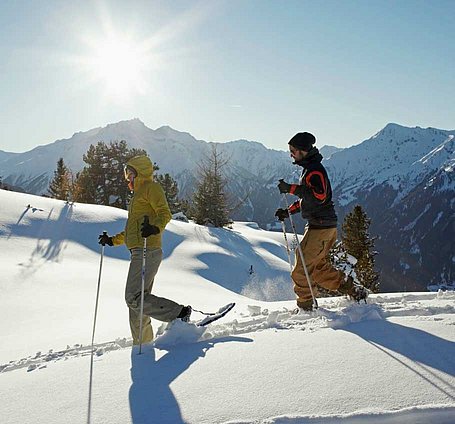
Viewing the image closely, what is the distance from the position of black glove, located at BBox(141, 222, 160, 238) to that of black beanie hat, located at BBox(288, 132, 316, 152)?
7.22 ft

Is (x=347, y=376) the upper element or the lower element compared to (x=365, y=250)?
lower

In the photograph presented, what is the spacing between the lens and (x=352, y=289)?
18.4ft

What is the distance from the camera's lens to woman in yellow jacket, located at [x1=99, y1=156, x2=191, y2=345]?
4.66 m

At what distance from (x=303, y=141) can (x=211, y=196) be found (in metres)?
29.6

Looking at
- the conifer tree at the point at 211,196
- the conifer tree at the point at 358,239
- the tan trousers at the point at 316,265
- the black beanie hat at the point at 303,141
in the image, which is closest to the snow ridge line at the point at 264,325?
the tan trousers at the point at 316,265

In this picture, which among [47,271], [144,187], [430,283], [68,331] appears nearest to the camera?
[144,187]

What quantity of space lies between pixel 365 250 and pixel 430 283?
493 ft

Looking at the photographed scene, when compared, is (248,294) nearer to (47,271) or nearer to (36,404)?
(47,271)

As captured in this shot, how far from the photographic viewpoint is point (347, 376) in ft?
9.46

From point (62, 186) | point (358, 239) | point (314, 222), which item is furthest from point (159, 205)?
point (62, 186)

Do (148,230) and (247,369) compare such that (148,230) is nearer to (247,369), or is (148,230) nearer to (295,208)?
(247,369)

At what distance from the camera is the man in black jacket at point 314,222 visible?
Answer: 5273 millimetres

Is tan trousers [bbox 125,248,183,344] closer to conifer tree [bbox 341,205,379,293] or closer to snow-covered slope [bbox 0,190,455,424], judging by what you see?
snow-covered slope [bbox 0,190,455,424]

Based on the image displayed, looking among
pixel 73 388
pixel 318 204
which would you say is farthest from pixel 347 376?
pixel 318 204
